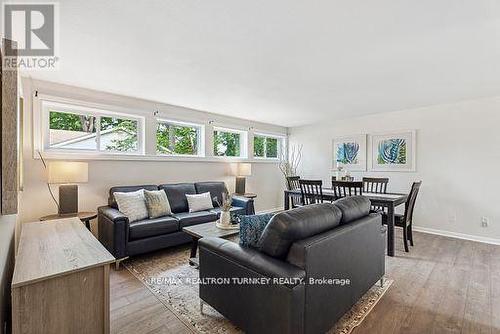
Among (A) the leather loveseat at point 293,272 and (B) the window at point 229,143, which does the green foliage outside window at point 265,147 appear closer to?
(B) the window at point 229,143

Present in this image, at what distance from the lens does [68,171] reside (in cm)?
279

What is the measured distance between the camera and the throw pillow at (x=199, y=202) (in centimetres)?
372

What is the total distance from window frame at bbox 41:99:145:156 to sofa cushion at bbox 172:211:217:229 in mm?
1319

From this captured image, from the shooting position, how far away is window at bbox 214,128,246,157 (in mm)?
5051

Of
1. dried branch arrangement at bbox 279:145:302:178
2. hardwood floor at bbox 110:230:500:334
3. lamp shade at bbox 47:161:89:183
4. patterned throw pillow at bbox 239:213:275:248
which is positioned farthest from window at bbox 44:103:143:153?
dried branch arrangement at bbox 279:145:302:178

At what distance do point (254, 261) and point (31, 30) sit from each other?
2.45 m

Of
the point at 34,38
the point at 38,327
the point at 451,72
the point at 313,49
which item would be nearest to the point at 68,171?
the point at 34,38

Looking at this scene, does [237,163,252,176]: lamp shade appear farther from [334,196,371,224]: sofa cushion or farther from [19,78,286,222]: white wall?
[334,196,371,224]: sofa cushion

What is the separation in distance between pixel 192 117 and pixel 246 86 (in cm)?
166

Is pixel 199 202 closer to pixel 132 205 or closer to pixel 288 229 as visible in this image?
pixel 132 205

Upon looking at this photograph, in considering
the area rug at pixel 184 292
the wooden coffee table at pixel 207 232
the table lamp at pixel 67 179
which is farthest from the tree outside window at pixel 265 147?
the table lamp at pixel 67 179

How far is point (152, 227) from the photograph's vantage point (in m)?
2.96

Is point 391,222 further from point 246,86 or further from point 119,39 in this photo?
point 119,39

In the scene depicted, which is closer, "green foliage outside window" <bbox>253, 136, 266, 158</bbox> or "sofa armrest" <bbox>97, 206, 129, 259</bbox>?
"sofa armrest" <bbox>97, 206, 129, 259</bbox>
